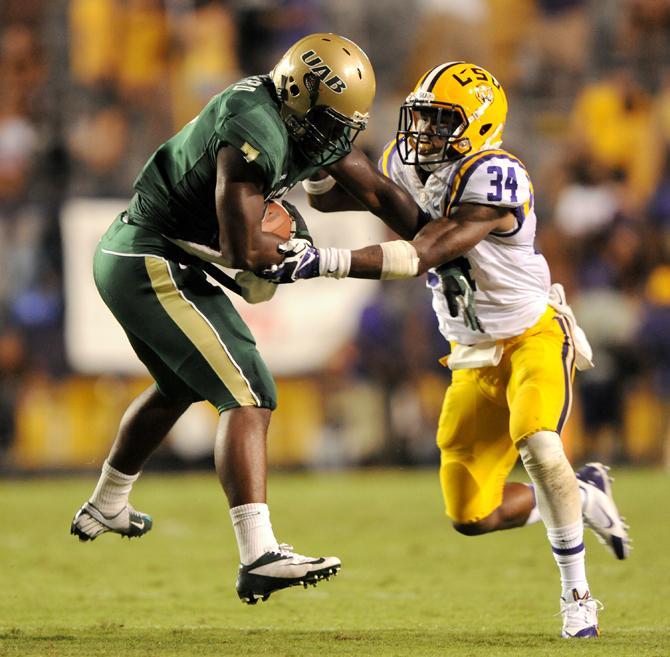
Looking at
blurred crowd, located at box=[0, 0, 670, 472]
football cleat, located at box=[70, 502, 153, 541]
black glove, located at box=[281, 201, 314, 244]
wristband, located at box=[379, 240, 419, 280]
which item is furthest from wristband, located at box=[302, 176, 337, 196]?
blurred crowd, located at box=[0, 0, 670, 472]

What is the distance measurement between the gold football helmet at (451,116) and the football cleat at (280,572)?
1.37 meters

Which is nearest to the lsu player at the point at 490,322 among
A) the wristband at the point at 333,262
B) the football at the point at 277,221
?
the wristband at the point at 333,262

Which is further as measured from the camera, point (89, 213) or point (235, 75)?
point (235, 75)

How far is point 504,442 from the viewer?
4289 mm

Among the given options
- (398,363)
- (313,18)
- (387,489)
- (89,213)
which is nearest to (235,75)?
(313,18)

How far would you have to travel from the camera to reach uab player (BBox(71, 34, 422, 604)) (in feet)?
11.4

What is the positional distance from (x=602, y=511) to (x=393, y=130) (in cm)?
514

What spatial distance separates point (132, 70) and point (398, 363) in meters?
2.91

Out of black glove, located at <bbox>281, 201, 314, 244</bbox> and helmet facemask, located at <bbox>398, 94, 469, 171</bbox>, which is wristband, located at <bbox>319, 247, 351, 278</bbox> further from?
helmet facemask, located at <bbox>398, 94, 469, 171</bbox>

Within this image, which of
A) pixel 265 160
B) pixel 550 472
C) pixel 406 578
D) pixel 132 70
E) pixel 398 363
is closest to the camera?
pixel 265 160

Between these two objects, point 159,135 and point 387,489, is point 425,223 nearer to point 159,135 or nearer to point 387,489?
point 387,489

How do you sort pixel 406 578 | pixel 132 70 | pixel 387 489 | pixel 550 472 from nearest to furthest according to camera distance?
1. pixel 550 472
2. pixel 406 578
3. pixel 387 489
4. pixel 132 70

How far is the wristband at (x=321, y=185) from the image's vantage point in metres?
4.26

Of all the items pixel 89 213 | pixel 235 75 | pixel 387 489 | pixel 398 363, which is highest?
pixel 235 75
